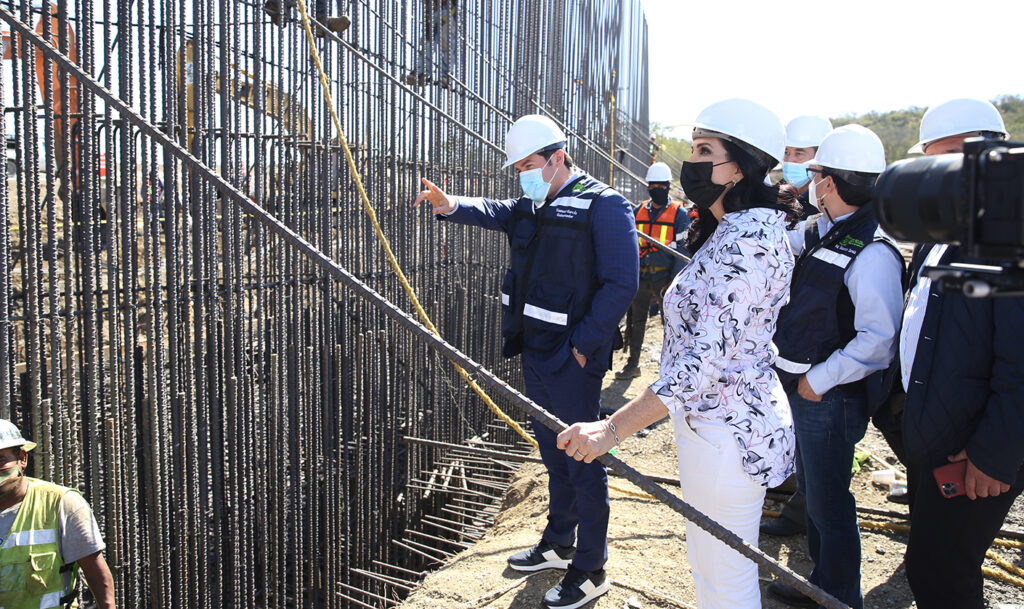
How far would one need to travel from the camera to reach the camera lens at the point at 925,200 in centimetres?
144

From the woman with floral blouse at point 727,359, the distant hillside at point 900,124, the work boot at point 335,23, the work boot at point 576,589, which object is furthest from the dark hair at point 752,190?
the distant hillside at point 900,124

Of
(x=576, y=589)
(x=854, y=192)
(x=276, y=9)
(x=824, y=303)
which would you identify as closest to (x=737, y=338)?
(x=824, y=303)

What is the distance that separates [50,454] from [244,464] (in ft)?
3.27

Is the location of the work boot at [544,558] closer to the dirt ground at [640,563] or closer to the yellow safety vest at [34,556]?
the dirt ground at [640,563]

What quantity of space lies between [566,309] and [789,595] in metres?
1.71

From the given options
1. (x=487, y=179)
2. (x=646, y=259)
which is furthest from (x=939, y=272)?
(x=646, y=259)

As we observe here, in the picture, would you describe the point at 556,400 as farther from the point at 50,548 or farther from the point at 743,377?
the point at 50,548

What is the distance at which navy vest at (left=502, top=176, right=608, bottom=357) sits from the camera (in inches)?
142

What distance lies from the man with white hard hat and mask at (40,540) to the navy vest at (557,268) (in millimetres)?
2042

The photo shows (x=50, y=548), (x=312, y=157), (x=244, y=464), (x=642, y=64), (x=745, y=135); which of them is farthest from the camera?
(x=642, y=64)

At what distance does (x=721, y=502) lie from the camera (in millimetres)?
2371

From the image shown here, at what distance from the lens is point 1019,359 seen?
89.0 inches

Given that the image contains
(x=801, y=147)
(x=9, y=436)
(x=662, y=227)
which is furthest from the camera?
(x=662, y=227)

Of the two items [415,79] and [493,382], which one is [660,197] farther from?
[493,382]
